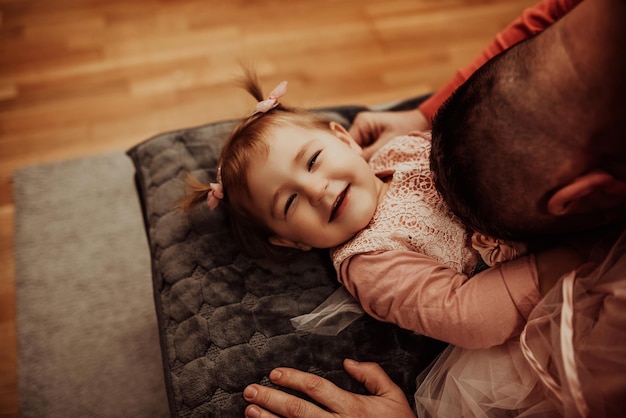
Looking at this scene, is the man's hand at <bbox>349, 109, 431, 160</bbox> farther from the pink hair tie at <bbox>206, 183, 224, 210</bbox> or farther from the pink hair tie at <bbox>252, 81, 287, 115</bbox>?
the pink hair tie at <bbox>206, 183, 224, 210</bbox>

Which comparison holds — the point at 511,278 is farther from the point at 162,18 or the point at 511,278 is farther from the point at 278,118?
the point at 162,18

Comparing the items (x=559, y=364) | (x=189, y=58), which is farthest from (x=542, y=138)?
(x=189, y=58)

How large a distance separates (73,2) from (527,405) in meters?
2.27

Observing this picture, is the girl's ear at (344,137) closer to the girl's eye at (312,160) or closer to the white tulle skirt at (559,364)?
the girl's eye at (312,160)

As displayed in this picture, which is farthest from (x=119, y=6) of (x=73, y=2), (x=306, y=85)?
(x=306, y=85)

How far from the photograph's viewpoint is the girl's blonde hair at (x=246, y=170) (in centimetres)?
96

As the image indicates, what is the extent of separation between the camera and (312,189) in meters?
0.91

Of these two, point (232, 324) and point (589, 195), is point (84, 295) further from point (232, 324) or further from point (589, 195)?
point (589, 195)

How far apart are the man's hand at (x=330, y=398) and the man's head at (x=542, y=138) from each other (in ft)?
1.12

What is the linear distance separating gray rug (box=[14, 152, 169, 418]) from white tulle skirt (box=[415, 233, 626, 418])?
80cm

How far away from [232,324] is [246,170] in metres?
0.30

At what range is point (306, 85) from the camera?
1.86 m

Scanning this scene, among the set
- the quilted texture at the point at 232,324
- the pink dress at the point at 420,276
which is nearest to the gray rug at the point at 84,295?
the quilted texture at the point at 232,324

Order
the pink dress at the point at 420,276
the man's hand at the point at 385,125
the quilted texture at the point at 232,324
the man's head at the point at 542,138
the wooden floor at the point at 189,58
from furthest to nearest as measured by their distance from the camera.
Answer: the wooden floor at the point at 189,58
the man's hand at the point at 385,125
the quilted texture at the point at 232,324
the pink dress at the point at 420,276
the man's head at the point at 542,138
